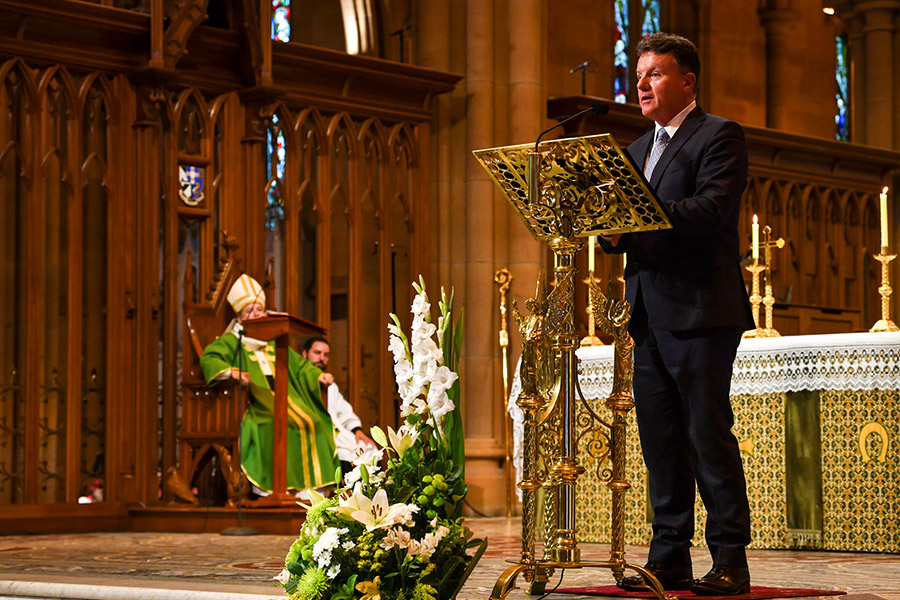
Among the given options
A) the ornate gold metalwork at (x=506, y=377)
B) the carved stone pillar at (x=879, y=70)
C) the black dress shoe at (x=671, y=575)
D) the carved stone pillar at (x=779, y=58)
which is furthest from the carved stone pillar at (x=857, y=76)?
the black dress shoe at (x=671, y=575)

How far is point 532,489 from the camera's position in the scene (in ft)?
13.2

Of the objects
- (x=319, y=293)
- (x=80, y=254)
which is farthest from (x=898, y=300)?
(x=80, y=254)

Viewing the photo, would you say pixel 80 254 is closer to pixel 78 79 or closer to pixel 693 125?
pixel 78 79

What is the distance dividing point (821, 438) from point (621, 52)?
763 centimetres

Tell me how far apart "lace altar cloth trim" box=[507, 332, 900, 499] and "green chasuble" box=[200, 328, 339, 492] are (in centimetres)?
268

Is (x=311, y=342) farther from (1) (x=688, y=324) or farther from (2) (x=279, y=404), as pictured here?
(1) (x=688, y=324)

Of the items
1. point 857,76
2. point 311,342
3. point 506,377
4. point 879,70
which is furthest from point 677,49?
→ point 857,76

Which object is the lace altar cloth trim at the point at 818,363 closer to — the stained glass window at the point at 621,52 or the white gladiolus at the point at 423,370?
the white gladiolus at the point at 423,370

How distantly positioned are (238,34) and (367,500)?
23.0ft

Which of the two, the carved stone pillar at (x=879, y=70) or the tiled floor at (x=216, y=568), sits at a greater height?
the carved stone pillar at (x=879, y=70)

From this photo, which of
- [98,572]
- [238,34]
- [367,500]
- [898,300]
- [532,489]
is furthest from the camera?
[898,300]

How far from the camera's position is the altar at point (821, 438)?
691 cm

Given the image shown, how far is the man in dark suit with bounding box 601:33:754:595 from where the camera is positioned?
4.14 metres

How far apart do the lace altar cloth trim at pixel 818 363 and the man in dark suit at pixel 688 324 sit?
2.83 meters
